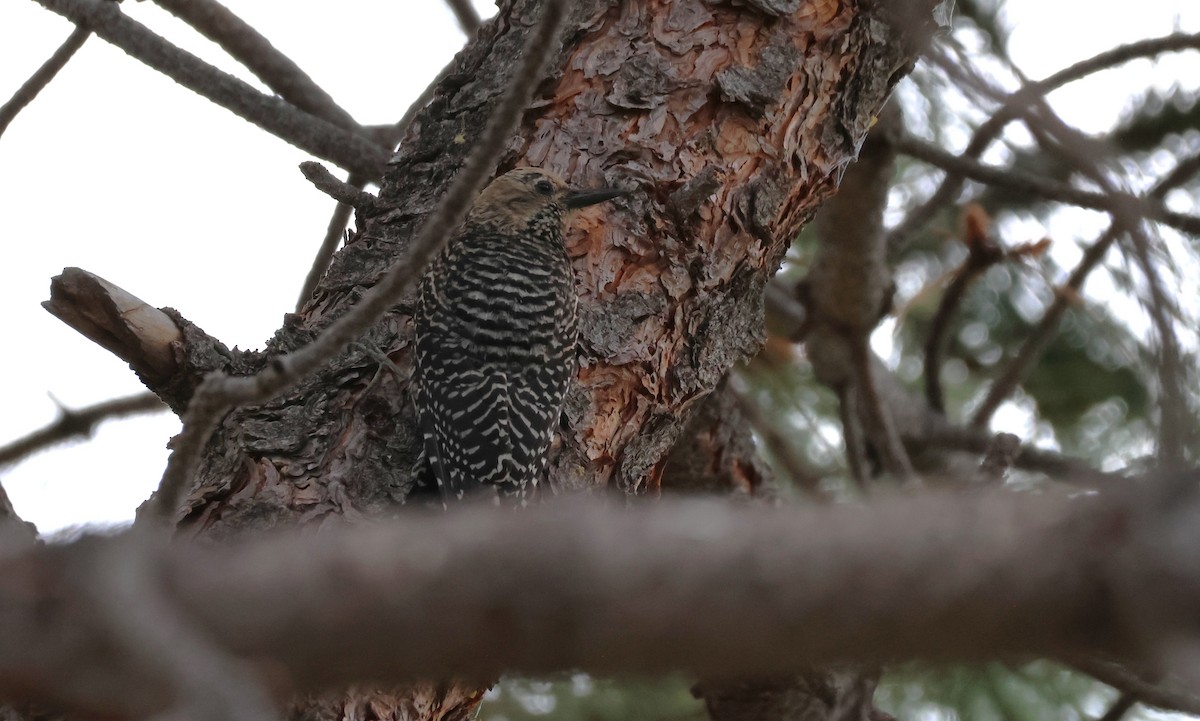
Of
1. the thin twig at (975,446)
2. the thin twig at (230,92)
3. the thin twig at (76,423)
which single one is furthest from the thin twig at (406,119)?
the thin twig at (975,446)

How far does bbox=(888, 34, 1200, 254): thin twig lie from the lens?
313cm

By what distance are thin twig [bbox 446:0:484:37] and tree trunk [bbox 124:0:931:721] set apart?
1.13 m

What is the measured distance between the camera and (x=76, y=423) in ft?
11.7

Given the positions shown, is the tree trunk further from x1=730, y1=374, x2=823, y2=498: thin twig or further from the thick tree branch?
the thick tree branch

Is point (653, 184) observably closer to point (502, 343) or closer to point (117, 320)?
point (502, 343)

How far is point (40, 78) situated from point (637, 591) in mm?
3044

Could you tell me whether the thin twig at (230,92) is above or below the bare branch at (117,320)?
above

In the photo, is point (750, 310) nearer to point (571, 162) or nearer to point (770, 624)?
point (571, 162)

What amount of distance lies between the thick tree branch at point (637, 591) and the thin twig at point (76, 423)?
2878mm

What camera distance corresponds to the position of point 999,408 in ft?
14.4

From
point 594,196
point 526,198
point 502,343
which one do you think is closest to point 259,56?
point 526,198

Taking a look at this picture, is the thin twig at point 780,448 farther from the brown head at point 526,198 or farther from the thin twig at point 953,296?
the brown head at point 526,198

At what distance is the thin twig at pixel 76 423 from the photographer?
346cm

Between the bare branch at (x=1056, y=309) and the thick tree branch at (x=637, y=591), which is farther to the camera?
the bare branch at (x=1056, y=309)
